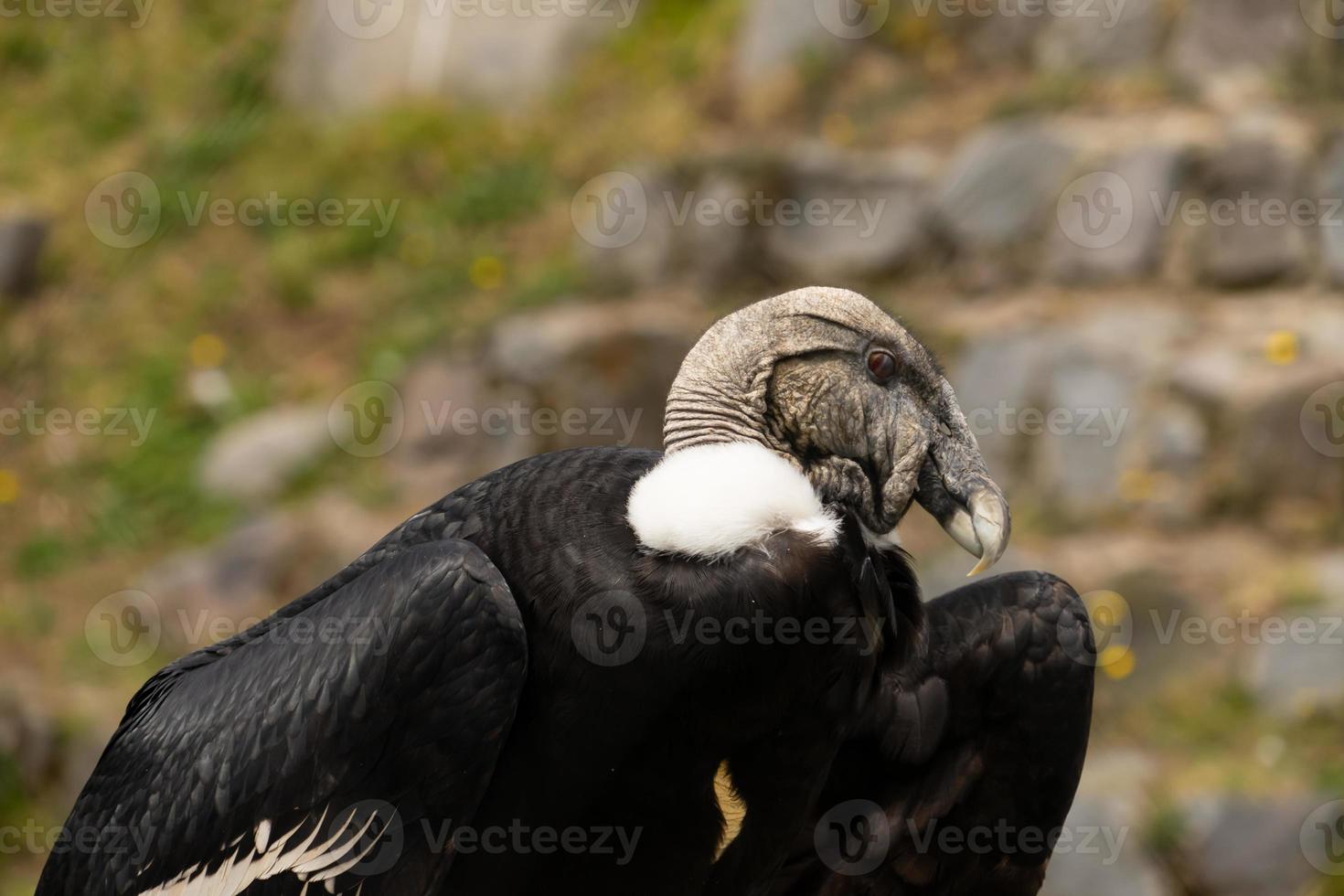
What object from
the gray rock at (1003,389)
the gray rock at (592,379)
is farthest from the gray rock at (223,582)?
the gray rock at (1003,389)

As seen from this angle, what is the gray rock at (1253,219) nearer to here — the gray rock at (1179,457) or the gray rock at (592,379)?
the gray rock at (1179,457)

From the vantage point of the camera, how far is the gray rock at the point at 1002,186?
8.38 meters

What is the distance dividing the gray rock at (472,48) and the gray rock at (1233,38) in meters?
3.62

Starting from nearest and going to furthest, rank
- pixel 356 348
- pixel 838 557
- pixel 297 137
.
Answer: pixel 838 557
pixel 356 348
pixel 297 137

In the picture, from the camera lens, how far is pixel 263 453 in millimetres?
9109

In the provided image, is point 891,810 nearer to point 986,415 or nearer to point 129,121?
point 986,415

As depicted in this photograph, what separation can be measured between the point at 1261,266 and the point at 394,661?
592cm

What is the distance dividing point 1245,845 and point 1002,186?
3646mm

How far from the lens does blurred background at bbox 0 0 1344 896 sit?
719 cm

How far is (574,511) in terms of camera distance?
3529mm

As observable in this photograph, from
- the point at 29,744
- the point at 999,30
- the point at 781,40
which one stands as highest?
the point at 781,40

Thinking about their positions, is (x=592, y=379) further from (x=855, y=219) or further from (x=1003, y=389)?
(x=1003, y=389)

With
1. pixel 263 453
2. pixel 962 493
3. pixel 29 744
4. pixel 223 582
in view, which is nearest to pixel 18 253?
pixel 263 453

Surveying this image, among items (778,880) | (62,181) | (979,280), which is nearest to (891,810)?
(778,880)
